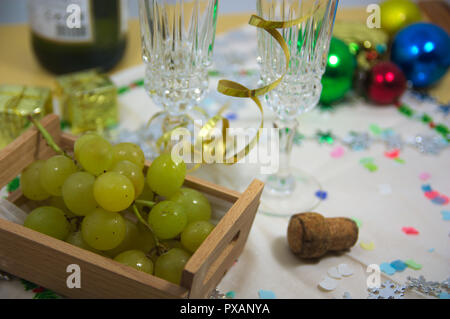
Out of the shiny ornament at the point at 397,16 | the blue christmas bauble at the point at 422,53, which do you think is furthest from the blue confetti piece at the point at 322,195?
the shiny ornament at the point at 397,16

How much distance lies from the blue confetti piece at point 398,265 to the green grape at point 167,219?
237 mm

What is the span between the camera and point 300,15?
0.52 meters

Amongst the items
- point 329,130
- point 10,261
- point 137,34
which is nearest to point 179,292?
point 10,261

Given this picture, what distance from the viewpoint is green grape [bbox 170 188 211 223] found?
488 mm

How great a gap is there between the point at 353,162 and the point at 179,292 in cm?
39

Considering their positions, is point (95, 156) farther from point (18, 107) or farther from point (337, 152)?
point (337, 152)

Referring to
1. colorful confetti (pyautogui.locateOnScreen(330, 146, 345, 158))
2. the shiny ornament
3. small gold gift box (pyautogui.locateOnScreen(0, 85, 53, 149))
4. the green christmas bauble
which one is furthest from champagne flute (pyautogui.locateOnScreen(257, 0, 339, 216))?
the shiny ornament

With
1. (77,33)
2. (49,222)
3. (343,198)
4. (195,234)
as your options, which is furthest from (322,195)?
(77,33)

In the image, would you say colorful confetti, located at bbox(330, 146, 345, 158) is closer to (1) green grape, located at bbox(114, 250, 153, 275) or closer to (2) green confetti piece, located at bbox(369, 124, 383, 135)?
(2) green confetti piece, located at bbox(369, 124, 383, 135)

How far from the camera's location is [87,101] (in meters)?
0.69

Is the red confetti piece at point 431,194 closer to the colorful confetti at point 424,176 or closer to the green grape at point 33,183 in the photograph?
the colorful confetti at point 424,176

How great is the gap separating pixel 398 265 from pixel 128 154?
0.31 metres

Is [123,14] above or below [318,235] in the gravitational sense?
above
